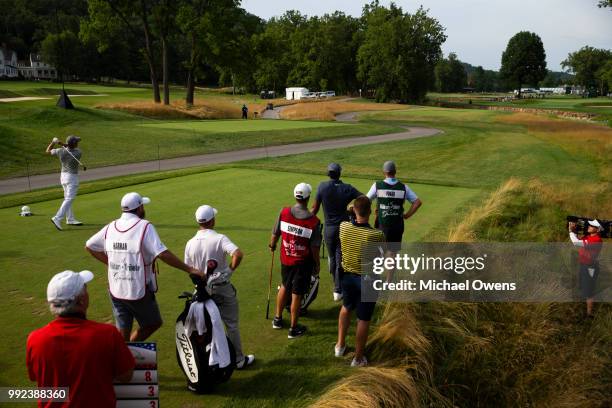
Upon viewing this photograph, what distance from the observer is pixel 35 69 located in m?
125

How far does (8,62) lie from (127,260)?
138 m

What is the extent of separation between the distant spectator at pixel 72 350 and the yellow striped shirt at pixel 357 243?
285 centimetres

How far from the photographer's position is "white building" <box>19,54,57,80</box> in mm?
121125

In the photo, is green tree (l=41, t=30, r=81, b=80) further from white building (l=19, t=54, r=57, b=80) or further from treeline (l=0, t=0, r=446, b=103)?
white building (l=19, t=54, r=57, b=80)

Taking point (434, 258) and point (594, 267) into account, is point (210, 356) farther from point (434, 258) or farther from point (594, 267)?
point (594, 267)

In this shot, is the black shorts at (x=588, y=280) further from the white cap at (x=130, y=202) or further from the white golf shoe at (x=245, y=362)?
the white cap at (x=130, y=202)

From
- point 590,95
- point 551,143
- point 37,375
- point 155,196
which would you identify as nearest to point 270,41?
point 551,143

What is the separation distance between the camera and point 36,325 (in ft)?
21.8

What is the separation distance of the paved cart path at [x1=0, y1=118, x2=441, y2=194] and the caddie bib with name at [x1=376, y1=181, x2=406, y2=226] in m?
14.3

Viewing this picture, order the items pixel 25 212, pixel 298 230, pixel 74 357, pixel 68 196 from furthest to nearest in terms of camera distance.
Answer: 1. pixel 25 212
2. pixel 68 196
3. pixel 298 230
4. pixel 74 357

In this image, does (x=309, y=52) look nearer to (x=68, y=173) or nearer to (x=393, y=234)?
(x=68, y=173)

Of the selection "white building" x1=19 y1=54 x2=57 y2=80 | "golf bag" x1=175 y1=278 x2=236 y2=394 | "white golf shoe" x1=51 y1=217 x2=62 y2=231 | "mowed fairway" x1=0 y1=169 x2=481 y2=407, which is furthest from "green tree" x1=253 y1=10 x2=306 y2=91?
"golf bag" x1=175 y1=278 x2=236 y2=394

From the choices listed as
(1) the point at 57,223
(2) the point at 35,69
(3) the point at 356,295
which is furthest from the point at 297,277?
(2) the point at 35,69

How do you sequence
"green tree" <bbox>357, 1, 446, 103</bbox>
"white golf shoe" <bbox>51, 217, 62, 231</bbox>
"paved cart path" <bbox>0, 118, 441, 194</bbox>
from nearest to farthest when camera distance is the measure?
"white golf shoe" <bbox>51, 217, 62, 231</bbox>
"paved cart path" <bbox>0, 118, 441, 194</bbox>
"green tree" <bbox>357, 1, 446, 103</bbox>
